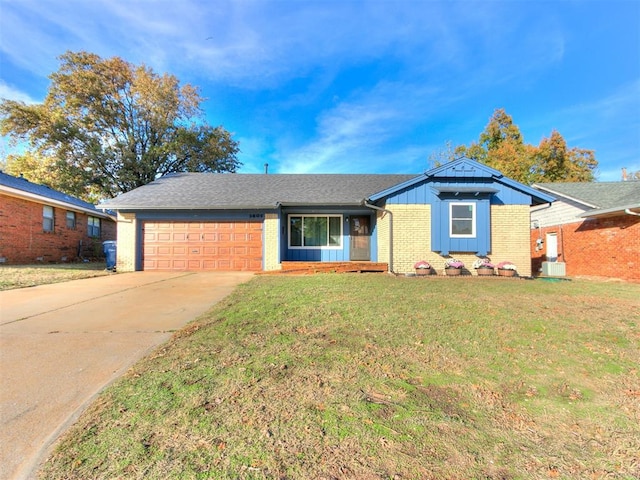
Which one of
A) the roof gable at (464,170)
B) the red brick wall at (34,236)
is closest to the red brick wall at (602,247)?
the roof gable at (464,170)

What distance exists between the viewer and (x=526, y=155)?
888 inches

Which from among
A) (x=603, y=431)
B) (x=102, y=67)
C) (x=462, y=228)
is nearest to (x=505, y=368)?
(x=603, y=431)

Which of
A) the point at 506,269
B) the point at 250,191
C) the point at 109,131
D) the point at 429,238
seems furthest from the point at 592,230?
the point at 109,131

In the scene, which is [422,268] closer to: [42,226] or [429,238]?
[429,238]

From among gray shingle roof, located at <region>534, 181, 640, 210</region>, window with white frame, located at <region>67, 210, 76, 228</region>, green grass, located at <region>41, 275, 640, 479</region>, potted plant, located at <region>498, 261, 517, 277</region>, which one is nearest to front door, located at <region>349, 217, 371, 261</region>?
potted plant, located at <region>498, 261, 517, 277</region>

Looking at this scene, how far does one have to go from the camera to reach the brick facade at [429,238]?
10.2 meters

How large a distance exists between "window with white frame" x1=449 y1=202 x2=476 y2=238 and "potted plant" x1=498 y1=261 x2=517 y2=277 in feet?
4.64

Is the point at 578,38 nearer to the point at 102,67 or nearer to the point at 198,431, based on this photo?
the point at 198,431

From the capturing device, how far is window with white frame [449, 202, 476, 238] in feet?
33.3

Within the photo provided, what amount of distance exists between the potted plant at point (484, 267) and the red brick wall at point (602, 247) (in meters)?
4.97

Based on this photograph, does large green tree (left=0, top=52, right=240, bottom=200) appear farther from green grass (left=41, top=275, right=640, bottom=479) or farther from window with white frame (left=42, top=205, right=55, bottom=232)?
green grass (left=41, top=275, right=640, bottom=479)

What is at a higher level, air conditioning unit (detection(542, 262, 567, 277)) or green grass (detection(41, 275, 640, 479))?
air conditioning unit (detection(542, 262, 567, 277))

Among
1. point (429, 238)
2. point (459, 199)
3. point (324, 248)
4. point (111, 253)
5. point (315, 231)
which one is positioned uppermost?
point (459, 199)

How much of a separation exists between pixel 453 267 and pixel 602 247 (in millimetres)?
6838
